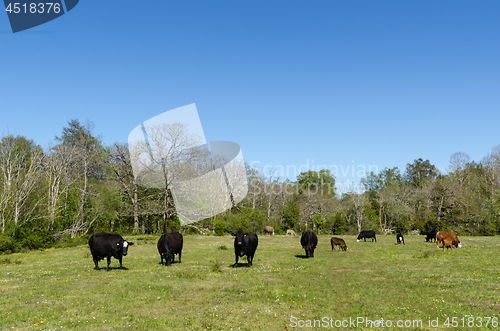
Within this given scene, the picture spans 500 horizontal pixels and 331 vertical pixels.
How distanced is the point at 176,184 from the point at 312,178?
64970 millimetres

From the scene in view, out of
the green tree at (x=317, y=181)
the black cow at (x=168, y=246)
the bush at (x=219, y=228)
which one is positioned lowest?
the bush at (x=219, y=228)

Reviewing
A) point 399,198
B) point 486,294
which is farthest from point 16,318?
point 399,198

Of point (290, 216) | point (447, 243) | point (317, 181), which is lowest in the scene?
point (447, 243)

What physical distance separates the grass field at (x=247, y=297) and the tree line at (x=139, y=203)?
77.1ft

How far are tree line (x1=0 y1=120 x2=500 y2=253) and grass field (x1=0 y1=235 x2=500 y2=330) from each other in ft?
77.1

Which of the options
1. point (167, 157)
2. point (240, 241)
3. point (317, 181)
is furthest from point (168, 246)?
point (317, 181)

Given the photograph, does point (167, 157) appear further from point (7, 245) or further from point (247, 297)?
point (247, 297)

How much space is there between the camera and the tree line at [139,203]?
128 ft

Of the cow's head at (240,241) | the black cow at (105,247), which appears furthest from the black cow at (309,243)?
the black cow at (105,247)

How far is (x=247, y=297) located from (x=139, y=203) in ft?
148

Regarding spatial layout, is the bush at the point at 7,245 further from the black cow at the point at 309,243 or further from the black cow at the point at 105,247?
the black cow at the point at 309,243

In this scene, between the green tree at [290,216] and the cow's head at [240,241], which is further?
the green tree at [290,216]

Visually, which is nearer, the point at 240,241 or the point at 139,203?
the point at 240,241

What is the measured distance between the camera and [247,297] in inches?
486
